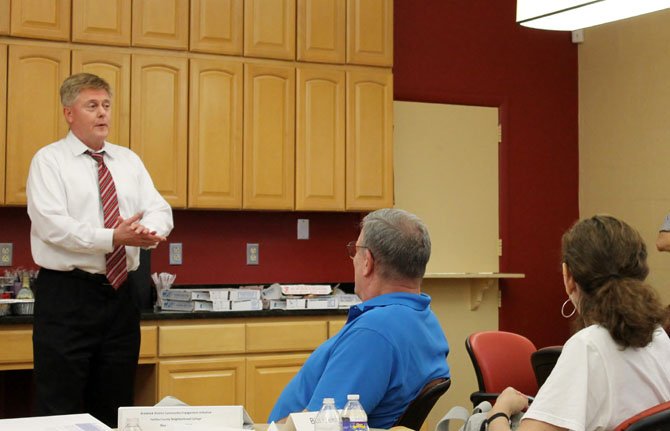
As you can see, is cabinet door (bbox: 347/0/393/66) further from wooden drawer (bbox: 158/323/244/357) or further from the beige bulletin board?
wooden drawer (bbox: 158/323/244/357)

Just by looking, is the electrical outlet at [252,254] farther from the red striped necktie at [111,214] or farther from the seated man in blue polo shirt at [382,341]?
the seated man in blue polo shirt at [382,341]

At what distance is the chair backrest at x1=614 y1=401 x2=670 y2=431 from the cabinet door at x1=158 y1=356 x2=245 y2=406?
308 cm

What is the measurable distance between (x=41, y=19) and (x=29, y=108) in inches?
19.1

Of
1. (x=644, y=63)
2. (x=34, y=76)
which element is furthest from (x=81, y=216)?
(x=644, y=63)

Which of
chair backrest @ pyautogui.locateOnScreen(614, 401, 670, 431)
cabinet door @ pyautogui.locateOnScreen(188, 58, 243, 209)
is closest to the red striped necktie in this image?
cabinet door @ pyautogui.locateOnScreen(188, 58, 243, 209)

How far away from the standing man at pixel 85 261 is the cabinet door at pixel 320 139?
1.48 meters

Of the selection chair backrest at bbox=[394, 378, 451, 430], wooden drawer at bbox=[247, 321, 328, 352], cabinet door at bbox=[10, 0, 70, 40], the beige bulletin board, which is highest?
cabinet door at bbox=[10, 0, 70, 40]

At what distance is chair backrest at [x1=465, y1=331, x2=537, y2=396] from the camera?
11.9 feet

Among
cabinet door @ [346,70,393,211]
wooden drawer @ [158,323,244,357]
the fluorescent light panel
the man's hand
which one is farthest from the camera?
cabinet door @ [346,70,393,211]

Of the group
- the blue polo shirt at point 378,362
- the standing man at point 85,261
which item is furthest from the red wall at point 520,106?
the blue polo shirt at point 378,362

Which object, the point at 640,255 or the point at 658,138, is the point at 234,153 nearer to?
the point at 658,138

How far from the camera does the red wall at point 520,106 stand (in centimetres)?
602

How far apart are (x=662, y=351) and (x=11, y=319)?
124 inches

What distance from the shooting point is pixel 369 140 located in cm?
533
